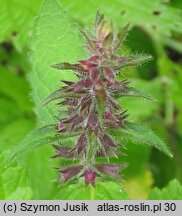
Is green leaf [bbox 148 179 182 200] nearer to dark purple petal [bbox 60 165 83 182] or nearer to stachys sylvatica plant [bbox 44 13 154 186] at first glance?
stachys sylvatica plant [bbox 44 13 154 186]

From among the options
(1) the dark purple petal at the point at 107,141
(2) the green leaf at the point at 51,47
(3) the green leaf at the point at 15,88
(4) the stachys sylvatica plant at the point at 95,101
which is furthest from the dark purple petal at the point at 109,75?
(3) the green leaf at the point at 15,88

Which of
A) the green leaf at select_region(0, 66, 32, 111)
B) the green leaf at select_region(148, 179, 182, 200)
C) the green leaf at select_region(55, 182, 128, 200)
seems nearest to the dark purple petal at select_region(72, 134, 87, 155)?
the green leaf at select_region(55, 182, 128, 200)

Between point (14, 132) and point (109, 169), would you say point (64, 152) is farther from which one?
point (14, 132)

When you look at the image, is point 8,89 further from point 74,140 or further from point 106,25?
point 106,25

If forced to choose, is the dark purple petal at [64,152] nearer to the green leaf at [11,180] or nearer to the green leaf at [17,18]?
the green leaf at [11,180]

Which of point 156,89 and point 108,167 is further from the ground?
point 156,89

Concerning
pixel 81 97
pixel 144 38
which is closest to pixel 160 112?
pixel 144 38

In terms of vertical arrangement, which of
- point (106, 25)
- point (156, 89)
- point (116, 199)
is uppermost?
point (156, 89)

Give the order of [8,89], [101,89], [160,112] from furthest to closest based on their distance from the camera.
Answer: [160,112] < [8,89] < [101,89]
